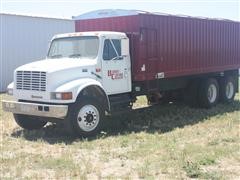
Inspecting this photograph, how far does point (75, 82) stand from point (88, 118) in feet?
2.73

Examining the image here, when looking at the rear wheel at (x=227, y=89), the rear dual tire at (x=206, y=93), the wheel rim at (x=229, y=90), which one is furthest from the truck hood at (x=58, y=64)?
the wheel rim at (x=229, y=90)

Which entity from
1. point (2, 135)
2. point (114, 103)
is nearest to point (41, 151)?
point (2, 135)

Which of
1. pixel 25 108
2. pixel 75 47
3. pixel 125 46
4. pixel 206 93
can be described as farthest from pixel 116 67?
pixel 206 93

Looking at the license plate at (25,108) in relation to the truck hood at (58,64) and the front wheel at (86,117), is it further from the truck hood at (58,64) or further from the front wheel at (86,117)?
the front wheel at (86,117)

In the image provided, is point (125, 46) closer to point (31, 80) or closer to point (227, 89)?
point (31, 80)

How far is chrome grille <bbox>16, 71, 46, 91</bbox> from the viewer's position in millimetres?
9914

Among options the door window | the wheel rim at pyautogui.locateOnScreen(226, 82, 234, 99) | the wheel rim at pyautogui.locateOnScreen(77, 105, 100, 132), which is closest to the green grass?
the wheel rim at pyautogui.locateOnScreen(77, 105, 100, 132)

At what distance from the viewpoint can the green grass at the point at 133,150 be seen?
7148 millimetres

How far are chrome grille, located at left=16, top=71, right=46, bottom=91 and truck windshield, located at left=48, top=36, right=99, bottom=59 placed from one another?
1228 millimetres

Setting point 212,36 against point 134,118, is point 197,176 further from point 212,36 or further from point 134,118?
point 212,36

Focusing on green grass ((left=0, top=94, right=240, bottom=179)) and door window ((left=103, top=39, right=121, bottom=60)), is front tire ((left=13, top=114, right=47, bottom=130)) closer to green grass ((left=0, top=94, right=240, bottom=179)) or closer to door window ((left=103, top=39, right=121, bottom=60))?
green grass ((left=0, top=94, right=240, bottom=179))

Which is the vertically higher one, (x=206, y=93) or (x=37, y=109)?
(x=37, y=109)

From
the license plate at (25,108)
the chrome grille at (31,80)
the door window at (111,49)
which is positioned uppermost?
the door window at (111,49)

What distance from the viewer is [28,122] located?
1094cm
